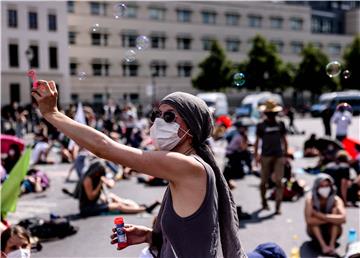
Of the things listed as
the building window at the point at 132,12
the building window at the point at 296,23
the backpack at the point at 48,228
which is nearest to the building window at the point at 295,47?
the building window at the point at 296,23

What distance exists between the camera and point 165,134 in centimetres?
222

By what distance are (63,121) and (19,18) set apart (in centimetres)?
4147

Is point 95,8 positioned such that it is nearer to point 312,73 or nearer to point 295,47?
point 312,73

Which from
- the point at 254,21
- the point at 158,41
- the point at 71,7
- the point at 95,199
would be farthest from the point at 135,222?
the point at 254,21

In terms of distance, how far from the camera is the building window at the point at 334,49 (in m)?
62.8

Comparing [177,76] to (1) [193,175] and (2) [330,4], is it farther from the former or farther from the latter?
(1) [193,175]

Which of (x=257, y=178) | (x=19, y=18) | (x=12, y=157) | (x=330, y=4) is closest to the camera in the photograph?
(x=12, y=157)

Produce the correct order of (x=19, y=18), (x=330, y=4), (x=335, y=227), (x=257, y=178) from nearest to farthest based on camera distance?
(x=335, y=227)
(x=257, y=178)
(x=19, y=18)
(x=330, y=4)

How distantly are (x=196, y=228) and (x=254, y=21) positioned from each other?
5622cm

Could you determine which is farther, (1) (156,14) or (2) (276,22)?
(2) (276,22)

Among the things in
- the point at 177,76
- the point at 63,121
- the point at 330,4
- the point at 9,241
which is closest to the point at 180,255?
the point at 63,121

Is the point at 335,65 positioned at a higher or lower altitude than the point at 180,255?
higher

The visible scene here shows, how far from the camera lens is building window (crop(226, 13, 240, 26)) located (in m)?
54.8

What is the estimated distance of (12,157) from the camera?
10.4 m
